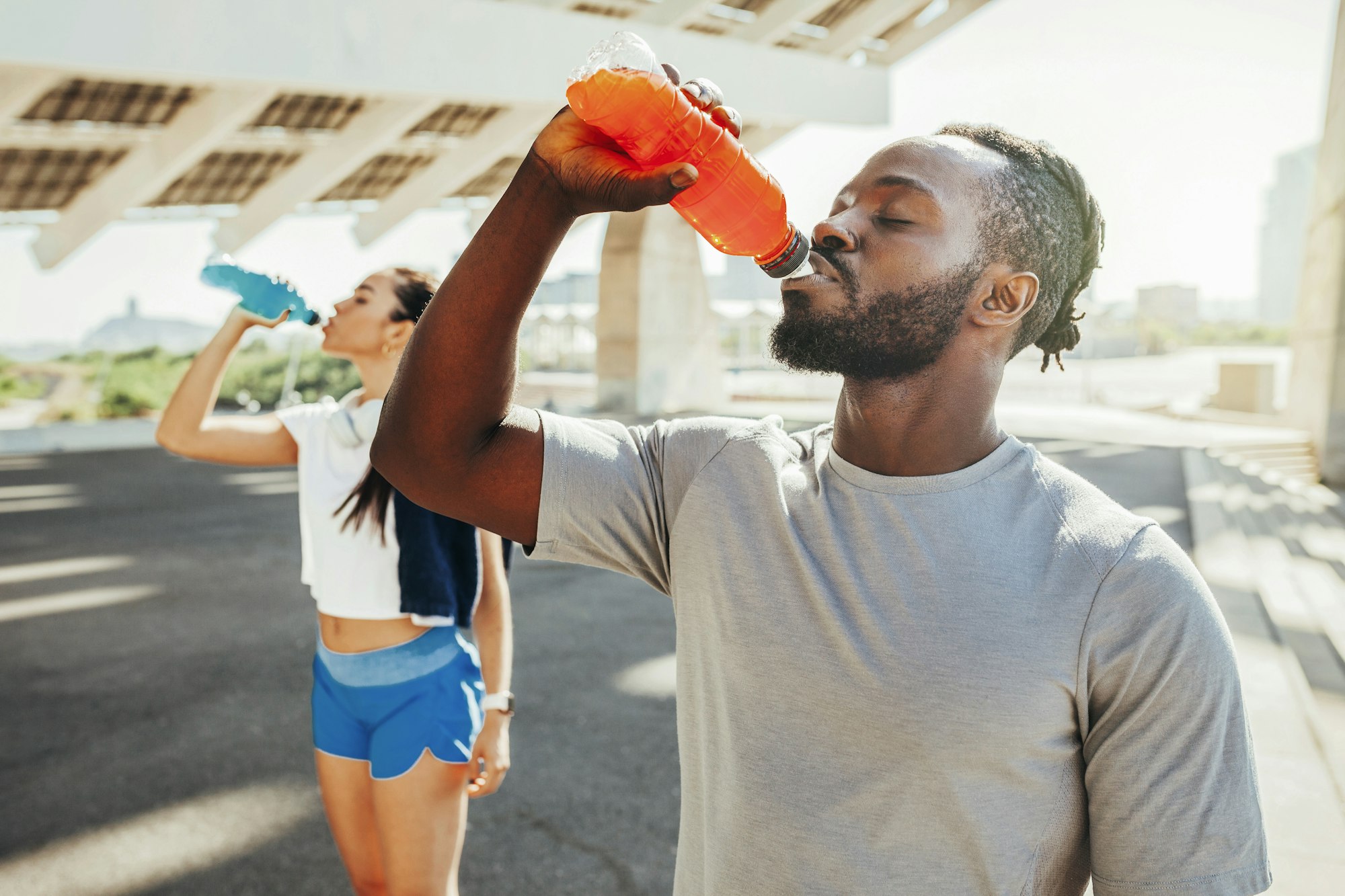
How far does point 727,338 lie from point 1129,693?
203ft

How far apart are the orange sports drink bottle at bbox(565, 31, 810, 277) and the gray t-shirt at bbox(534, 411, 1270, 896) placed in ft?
1.22

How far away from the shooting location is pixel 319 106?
1897 cm

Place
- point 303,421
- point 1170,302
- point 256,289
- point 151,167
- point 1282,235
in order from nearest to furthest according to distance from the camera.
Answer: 1. point 256,289
2. point 303,421
3. point 151,167
4. point 1170,302
5. point 1282,235

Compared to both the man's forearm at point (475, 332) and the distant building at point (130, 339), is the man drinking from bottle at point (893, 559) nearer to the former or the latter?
the man's forearm at point (475, 332)

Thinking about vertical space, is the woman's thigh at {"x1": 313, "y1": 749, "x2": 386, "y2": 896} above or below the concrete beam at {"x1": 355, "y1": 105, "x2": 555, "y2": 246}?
below

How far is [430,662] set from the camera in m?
2.57

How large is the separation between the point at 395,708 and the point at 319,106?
19146mm

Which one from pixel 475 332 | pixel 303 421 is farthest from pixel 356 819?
pixel 475 332

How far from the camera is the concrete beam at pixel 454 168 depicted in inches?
853

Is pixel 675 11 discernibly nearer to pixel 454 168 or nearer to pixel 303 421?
pixel 454 168

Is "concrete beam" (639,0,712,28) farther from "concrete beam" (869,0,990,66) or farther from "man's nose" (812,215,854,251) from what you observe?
"man's nose" (812,215,854,251)

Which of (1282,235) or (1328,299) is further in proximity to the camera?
(1282,235)

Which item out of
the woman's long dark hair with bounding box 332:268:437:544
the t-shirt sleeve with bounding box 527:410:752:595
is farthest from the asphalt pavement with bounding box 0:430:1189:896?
the t-shirt sleeve with bounding box 527:410:752:595

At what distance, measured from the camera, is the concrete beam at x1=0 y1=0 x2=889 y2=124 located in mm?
10930
